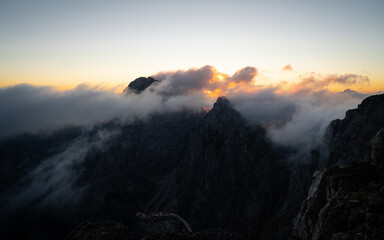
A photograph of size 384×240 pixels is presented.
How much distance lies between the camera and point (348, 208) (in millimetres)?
40750

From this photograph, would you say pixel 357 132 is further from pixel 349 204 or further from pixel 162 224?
pixel 162 224

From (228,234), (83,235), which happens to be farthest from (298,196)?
(83,235)

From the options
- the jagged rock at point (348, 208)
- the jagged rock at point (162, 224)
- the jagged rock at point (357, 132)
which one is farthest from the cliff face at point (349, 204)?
the jagged rock at point (162, 224)

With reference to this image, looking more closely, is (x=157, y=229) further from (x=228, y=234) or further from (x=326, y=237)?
(x=326, y=237)

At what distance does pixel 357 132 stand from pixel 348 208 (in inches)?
4762

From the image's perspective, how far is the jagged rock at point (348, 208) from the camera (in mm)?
35578

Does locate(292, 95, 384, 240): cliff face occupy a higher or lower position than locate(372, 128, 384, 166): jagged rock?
lower

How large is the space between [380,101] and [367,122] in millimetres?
11914

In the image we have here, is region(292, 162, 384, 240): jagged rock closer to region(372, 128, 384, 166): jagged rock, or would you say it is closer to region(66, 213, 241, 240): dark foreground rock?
region(372, 128, 384, 166): jagged rock

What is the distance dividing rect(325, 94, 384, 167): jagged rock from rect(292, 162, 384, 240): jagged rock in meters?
78.4

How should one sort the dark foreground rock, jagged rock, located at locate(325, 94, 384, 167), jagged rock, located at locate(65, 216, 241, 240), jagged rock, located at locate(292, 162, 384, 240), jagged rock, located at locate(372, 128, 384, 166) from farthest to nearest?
jagged rock, located at locate(325, 94, 384, 167) < jagged rock, located at locate(65, 216, 241, 240) < the dark foreground rock < jagged rock, located at locate(372, 128, 384, 166) < jagged rock, located at locate(292, 162, 384, 240)

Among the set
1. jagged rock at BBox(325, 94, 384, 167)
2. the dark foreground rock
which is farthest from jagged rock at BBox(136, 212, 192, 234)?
jagged rock at BBox(325, 94, 384, 167)

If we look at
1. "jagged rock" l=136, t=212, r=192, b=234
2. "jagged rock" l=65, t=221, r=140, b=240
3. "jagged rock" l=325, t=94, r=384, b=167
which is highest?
"jagged rock" l=325, t=94, r=384, b=167

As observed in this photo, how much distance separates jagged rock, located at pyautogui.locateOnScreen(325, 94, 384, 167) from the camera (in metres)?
129
